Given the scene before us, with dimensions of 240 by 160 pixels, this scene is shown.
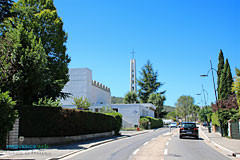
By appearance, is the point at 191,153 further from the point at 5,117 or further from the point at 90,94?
the point at 90,94

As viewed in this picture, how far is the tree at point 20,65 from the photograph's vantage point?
54.3ft

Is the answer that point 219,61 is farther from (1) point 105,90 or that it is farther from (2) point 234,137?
(1) point 105,90

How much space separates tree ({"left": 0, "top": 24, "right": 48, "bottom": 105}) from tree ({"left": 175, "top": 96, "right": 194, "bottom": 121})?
11012 cm

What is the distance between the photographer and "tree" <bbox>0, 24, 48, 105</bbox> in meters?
16.6

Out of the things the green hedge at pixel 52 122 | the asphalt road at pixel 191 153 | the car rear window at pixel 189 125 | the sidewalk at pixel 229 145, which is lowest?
the sidewalk at pixel 229 145

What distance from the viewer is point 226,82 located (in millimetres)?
37156

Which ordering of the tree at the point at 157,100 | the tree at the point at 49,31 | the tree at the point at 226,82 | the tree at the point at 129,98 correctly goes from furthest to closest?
1. the tree at the point at 157,100
2. the tree at the point at 129,98
3. the tree at the point at 226,82
4. the tree at the point at 49,31

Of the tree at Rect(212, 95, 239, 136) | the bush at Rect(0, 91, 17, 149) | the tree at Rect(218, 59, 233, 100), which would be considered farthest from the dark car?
the bush at Rect(0, 91, 17, 149)

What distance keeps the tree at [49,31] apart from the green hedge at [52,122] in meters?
4.92

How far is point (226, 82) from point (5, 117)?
3327 centimetres

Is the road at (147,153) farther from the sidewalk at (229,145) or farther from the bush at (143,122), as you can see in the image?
the bush at (143,122)

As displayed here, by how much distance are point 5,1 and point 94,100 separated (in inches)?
1567

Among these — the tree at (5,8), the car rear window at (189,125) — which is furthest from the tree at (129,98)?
the tree at (5,8)

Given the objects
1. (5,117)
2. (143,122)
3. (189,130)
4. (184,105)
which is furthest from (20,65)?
(184,105)
